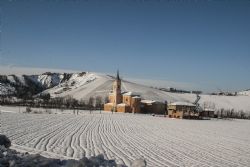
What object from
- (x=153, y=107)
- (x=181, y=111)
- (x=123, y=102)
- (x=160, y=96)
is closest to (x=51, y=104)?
(x=123, y=102)

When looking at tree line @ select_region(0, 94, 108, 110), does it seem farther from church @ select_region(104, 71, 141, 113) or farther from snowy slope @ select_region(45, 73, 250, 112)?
snowy slope @ select_region(45, 73, 250, 112)

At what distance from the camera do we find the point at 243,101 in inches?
6097

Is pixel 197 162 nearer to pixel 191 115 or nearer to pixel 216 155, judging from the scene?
pixel 216 155

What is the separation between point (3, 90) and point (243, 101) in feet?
338

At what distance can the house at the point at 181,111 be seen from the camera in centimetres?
6462

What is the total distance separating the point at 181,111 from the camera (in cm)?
6612

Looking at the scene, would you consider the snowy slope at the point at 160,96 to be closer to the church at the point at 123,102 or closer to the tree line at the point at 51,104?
the tree line at the point at 51,104

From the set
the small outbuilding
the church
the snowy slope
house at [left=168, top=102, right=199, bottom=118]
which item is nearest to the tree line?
the church

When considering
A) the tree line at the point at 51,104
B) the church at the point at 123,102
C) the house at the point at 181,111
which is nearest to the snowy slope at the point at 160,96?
the tree line at the point at 51,104

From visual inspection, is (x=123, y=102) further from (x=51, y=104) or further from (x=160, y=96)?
(x=160, y=96)

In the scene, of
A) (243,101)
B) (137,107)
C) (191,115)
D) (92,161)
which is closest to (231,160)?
(92,161)

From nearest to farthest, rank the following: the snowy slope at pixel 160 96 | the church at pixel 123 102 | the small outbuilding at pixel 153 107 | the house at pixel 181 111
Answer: the house at pixel 181 111 < the church at pixel 123 102 < the small outbuilding at pixel 153 107 < the snowy slope at pixel 160 96

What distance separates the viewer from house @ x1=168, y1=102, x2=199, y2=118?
6462cm

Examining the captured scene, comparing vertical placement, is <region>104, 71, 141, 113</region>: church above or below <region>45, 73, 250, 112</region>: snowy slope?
below
